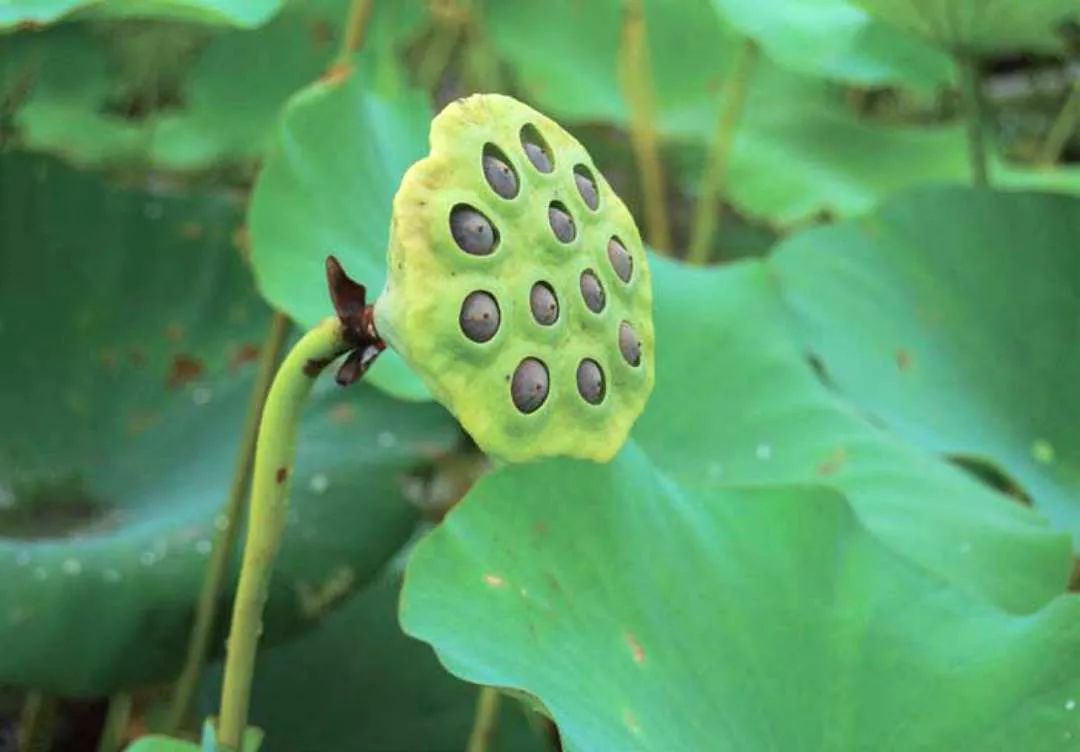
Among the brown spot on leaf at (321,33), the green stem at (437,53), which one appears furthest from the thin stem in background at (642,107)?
the brown spot on leaf at (321,33)

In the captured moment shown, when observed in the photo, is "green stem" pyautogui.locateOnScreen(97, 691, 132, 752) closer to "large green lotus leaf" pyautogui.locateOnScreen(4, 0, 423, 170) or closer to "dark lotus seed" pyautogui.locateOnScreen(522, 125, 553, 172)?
"dark lotus seed" pyautogui.locateOnScreen(522, 125, 553, 172)

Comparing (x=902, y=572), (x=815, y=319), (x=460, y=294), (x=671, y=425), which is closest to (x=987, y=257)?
(x=815, y=319)

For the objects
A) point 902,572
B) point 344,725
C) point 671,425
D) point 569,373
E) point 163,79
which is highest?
point 569,373

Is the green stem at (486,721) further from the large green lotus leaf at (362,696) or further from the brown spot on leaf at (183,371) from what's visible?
the brown spot on leaf at (183,371)

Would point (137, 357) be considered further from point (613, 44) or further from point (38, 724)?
point (613, 44)

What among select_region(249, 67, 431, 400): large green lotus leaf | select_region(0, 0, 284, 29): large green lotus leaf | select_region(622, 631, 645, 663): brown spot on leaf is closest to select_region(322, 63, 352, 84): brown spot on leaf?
select_region(249, 67, 431, 400): large green lotus leaf

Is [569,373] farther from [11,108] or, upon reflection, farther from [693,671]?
[11,108]
